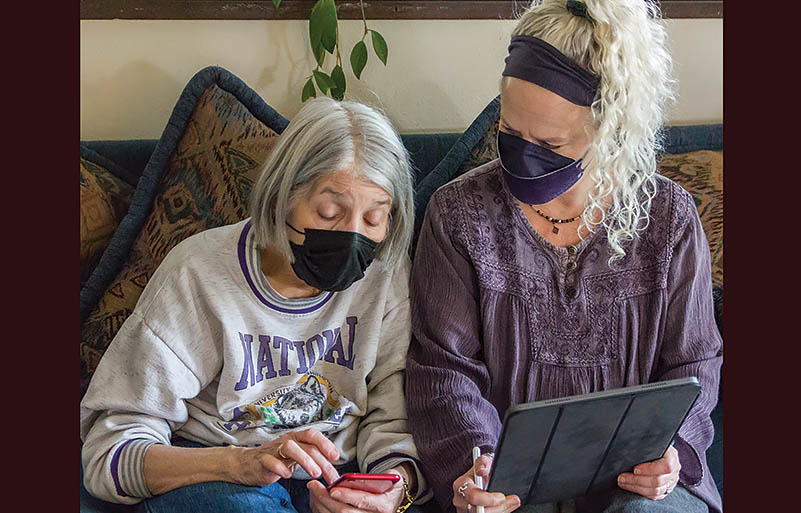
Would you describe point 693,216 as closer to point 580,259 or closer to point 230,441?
point 580,259

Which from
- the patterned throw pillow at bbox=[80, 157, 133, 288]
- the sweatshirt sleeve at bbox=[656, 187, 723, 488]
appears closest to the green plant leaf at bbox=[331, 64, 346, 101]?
the patterned throw pillow at bbox=[80, 157, 133, 288]

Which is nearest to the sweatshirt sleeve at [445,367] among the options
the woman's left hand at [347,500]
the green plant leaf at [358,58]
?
the woman's left hand at [347,500]

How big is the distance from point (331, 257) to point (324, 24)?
2.70ft

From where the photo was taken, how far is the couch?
1.90 m

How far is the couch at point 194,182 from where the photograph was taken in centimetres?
190

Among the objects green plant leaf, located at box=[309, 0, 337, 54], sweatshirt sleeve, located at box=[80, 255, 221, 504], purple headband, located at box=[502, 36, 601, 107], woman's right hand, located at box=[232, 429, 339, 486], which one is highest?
green plant leaf, located at box=[309, 0, 337, 54]

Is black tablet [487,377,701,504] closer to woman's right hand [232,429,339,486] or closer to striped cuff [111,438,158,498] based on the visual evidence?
woman's right hand [232,429,339,486]

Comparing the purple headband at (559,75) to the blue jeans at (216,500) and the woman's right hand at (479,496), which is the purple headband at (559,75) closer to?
the woman's right hand at (479,496)

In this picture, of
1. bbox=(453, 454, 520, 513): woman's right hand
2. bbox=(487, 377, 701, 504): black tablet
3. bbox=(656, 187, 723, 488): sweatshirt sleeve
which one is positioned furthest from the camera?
bbox=(656, 187, 723, 488): sweatshirt sleeve

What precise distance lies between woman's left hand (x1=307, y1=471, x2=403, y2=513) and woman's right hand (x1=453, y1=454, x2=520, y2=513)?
110 millimetres

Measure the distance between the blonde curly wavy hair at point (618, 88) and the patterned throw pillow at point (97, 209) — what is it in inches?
44.0

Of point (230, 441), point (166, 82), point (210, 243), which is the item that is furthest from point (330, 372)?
point (166, 82)

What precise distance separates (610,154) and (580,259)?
0.70 ft

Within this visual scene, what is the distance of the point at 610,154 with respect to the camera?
1418 mm
